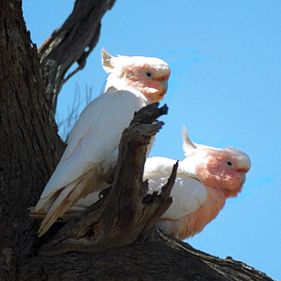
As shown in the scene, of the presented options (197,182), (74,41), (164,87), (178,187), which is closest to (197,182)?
(197,182)

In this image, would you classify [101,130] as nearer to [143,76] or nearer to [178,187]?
[143,76]

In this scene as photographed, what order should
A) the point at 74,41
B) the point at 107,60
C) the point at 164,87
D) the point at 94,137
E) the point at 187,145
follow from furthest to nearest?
the point at 74,41
the point at 187,145
the point at 107,60
the point at 164,87
the point at 94,137

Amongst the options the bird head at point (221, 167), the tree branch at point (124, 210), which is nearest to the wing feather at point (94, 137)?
the tree branch at point (124, 210)

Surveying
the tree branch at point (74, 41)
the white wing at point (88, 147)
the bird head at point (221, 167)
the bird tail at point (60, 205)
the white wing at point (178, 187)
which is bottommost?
the bird tail at point (60, 205)

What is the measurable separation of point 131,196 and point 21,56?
2.52 feet

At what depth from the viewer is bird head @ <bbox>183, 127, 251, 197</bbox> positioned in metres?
3.29

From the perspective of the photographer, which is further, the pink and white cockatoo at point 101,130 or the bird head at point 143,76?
the bird head at point 143,76

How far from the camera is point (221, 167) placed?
3305mm

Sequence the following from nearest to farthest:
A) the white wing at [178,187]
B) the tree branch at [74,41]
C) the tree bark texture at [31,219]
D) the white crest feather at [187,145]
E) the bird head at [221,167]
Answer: the tree bark texture at [31,219] → the white wing at [178,187] → the bird head at [221,167] → the white crest feather at [187,145] → the tree branch at [74,41]

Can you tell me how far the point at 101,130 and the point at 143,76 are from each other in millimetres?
488

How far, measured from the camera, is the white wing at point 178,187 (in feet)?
9.88

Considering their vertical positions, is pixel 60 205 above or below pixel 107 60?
below

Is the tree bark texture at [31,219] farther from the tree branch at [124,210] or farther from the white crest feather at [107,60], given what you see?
the white crest feather at [107,60]

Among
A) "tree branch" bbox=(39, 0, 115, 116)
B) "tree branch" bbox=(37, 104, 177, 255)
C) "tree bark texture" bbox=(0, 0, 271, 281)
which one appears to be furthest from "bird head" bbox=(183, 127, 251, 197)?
"tree branch" bbox=(37, 104, 177, 255)
